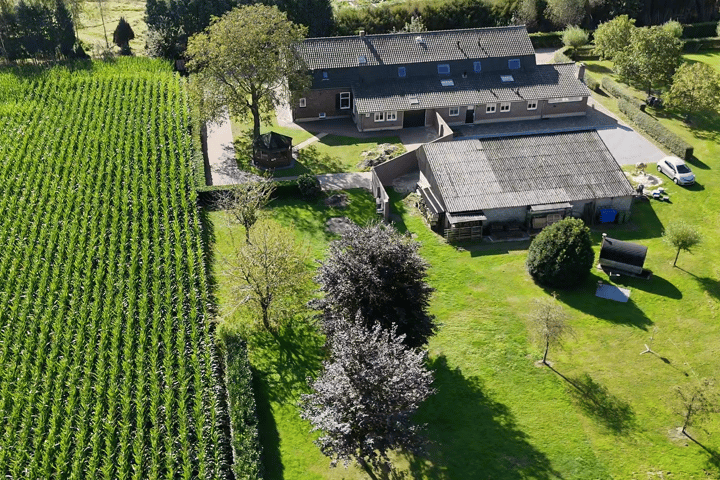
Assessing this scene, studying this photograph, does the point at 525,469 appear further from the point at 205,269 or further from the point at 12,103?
the point at 12,103

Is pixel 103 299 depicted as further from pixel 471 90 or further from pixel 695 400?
pixel 471 90

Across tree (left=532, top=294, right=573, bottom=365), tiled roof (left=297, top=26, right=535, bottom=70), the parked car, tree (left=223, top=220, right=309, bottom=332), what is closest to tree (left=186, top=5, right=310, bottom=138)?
tiled roof (left=297, top=26, right=535, bottom=70)

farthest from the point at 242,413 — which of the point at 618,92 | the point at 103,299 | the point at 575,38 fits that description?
the point at 575,38

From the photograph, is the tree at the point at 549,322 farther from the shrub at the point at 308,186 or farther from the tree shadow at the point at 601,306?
the shrub at the point at 308,186

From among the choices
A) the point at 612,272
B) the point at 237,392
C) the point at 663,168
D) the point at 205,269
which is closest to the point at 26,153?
the point at 205,269

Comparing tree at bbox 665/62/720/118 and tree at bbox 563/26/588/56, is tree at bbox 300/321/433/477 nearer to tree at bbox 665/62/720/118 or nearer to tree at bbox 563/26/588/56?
tree at bbox 665/62/720/118

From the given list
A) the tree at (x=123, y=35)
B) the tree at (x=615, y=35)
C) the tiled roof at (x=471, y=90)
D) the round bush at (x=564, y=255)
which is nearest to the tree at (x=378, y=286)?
the round bush at (x=564, y=255)
